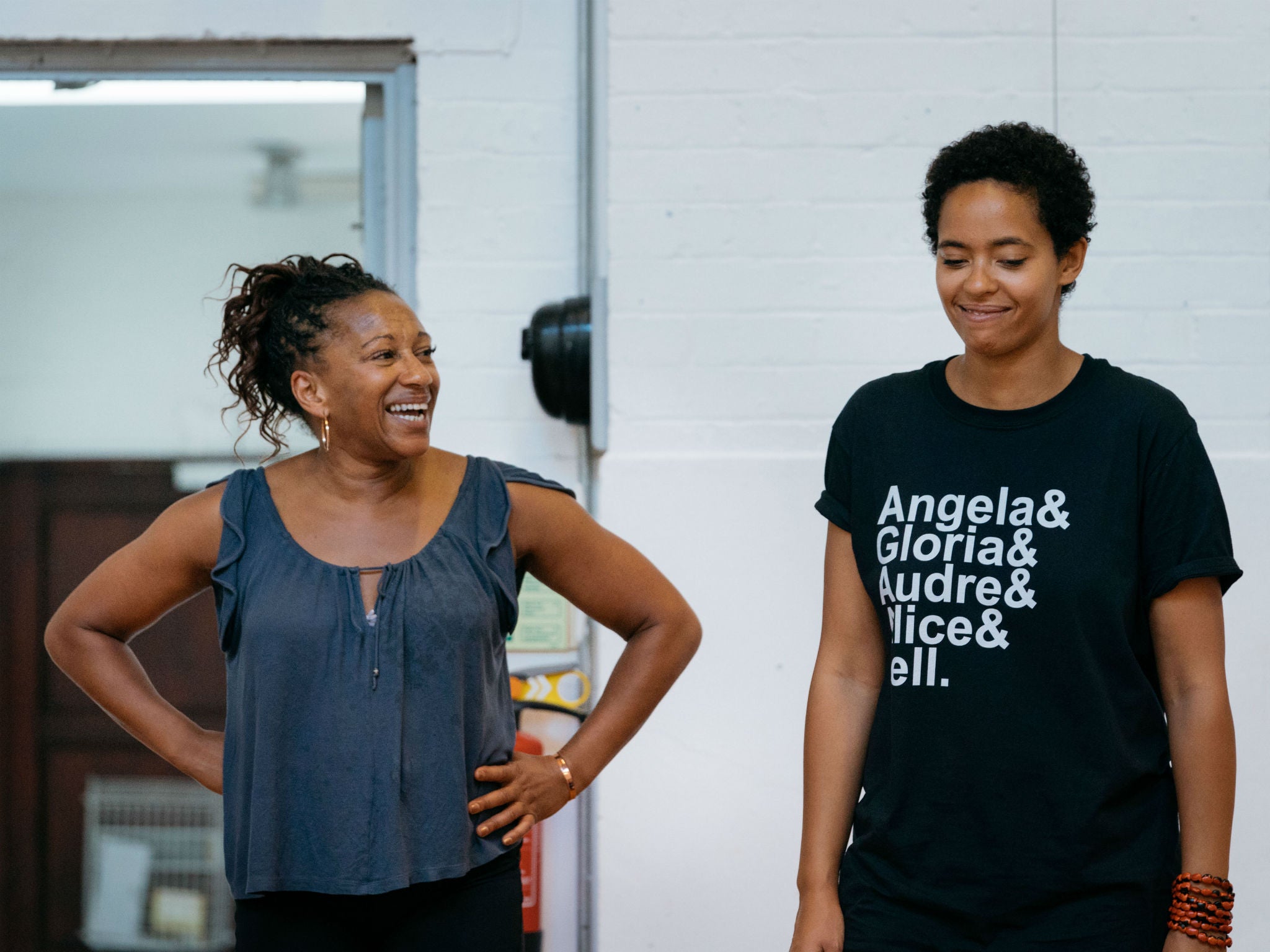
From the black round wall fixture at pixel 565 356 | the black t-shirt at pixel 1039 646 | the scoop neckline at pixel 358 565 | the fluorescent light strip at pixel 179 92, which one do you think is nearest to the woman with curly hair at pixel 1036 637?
the black t-shirt at pixel 1039 646

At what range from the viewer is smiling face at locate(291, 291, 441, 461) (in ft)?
5.72

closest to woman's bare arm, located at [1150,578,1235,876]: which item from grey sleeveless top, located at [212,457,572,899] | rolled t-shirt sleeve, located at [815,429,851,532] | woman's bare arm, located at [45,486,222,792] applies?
rolled t-shirt sleeve, located at [815,429,851,532]

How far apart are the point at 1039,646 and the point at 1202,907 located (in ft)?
Answer: 1.03

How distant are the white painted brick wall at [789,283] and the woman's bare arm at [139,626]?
1.02m

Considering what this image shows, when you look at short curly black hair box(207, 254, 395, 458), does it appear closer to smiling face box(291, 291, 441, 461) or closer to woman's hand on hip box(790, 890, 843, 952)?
smiling face box(291, 291, 441, 461)

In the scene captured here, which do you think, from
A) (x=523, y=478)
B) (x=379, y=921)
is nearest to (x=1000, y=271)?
(x=523, y=478)

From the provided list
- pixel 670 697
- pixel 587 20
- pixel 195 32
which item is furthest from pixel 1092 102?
pixel 195 32

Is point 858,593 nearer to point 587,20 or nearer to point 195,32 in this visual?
point 587,20

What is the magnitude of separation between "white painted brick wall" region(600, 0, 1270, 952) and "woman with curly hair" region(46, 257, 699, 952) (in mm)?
778

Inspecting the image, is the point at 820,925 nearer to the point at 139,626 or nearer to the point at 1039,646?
the point at 1039,646

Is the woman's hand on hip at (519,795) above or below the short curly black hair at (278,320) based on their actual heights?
below

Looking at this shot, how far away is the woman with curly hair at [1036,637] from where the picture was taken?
1.42 metres

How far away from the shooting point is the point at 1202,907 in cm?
140

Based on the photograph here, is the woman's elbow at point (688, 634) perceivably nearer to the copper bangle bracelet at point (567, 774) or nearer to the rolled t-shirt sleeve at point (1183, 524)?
the copper bangle bracelet at point (567, 774)
